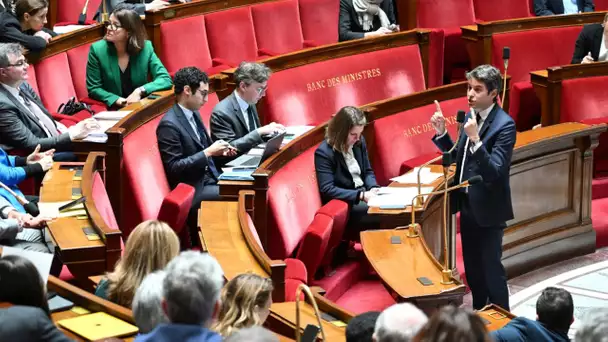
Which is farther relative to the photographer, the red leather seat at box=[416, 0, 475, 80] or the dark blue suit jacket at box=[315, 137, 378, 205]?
the red leather seat at box=[416, 0, 475, 80]

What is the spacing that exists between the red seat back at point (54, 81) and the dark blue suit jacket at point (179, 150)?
625 mm

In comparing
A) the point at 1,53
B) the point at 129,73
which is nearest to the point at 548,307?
the point at 1,53

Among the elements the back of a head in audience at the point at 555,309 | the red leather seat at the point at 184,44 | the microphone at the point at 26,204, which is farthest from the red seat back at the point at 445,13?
the back of a head in audience at the point at 555,309

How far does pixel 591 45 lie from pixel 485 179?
151cm

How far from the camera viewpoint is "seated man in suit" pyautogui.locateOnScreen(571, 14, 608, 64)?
3.77 m

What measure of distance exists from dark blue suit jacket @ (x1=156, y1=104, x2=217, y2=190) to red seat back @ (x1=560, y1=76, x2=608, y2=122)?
148 centimetres

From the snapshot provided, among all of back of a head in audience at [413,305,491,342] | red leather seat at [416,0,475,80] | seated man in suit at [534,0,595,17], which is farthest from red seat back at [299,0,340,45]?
back of a head in audience at [413,305,491,342]

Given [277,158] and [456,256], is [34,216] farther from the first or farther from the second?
[456,256]

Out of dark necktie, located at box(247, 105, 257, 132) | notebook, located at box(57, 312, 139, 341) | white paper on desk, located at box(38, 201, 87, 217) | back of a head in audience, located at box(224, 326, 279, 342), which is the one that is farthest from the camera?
dark necktie, located at box(247, 105, 257, 132)

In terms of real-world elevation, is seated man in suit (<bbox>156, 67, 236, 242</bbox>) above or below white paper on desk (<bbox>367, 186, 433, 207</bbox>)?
above

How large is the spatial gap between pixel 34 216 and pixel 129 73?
1067mm

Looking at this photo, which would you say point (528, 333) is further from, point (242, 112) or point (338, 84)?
point (338, 84)

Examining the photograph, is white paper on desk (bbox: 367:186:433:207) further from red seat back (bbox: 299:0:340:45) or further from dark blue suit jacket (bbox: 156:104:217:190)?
red seat back (bbox: 299:0:340:45)

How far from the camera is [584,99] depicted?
12.0 ft
